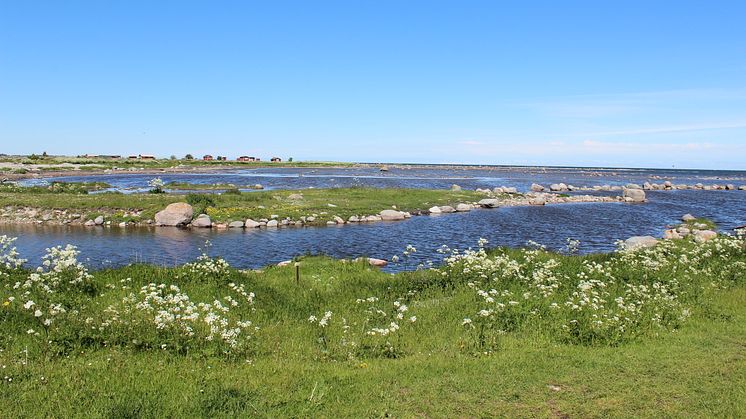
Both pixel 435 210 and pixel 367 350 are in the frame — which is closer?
pixel 367 350

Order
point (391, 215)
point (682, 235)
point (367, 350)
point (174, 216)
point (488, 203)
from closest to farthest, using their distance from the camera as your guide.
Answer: point (367, 350) < point (682, 235) < point (174, 216) < point (391, 215) < point (488, 203)

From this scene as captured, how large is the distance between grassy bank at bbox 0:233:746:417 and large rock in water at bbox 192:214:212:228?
2670 centimetres

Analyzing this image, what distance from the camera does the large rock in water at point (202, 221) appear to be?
43.2 metres

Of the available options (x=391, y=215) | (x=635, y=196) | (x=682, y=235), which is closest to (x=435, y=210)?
(x=391, y=215)

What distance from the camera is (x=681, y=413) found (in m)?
8.77

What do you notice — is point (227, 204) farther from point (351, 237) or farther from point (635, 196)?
point (635, 196)

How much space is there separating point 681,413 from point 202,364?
942 centimetres

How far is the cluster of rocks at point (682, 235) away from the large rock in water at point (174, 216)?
3540cm

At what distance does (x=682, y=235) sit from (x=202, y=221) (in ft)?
135

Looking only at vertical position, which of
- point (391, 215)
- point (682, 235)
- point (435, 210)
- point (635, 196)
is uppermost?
point (635, 196)

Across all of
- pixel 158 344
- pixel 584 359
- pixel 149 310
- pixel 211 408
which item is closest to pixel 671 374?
pixel 584 359

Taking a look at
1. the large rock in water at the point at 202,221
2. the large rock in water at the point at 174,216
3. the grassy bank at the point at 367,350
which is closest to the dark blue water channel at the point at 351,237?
the large rock in water at the point at 174,216

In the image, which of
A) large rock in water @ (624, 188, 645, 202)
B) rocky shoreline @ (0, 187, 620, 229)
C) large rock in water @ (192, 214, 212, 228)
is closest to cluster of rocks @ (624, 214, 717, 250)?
rocky shoreline @ (0, 187, 620, 229)

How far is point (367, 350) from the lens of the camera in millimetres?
11984
